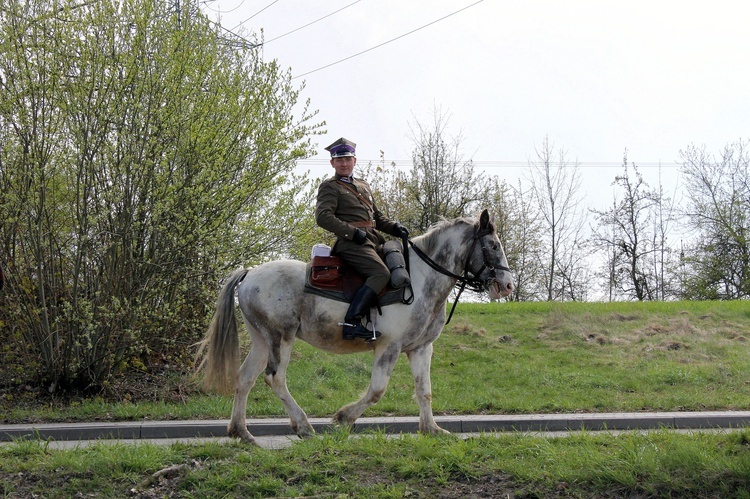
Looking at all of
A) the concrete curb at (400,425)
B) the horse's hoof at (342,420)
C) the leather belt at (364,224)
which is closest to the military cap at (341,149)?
the leather belt at (364,224)

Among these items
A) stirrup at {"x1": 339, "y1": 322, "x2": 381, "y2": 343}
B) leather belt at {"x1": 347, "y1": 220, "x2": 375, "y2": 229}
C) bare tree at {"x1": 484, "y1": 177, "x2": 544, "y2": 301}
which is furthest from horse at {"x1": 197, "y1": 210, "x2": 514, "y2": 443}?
bare tree at {"x1": 484, "y1": 177, "x2": 544, "y2": 301}

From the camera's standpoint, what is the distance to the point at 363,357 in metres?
14.8

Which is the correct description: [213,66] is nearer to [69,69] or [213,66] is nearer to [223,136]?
[223,136]

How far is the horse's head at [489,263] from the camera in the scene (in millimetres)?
7961

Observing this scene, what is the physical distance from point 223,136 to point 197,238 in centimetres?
178

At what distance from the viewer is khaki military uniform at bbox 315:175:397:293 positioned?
7691 millimetres

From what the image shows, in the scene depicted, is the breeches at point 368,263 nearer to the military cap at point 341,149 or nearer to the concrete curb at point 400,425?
the military cap at point 341,149

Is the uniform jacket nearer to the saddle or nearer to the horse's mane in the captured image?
the saddle

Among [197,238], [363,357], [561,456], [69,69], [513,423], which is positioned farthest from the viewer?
[363,357]

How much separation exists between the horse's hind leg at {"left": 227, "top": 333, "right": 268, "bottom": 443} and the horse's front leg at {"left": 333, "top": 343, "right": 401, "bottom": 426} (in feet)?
3.13

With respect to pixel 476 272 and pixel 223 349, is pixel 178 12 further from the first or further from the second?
pixel 476 272

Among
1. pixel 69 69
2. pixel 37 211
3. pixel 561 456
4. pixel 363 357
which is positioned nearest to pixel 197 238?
pixel 37 211

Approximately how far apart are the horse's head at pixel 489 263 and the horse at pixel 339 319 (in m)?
0.01

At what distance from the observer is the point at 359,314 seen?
7.61 metres
